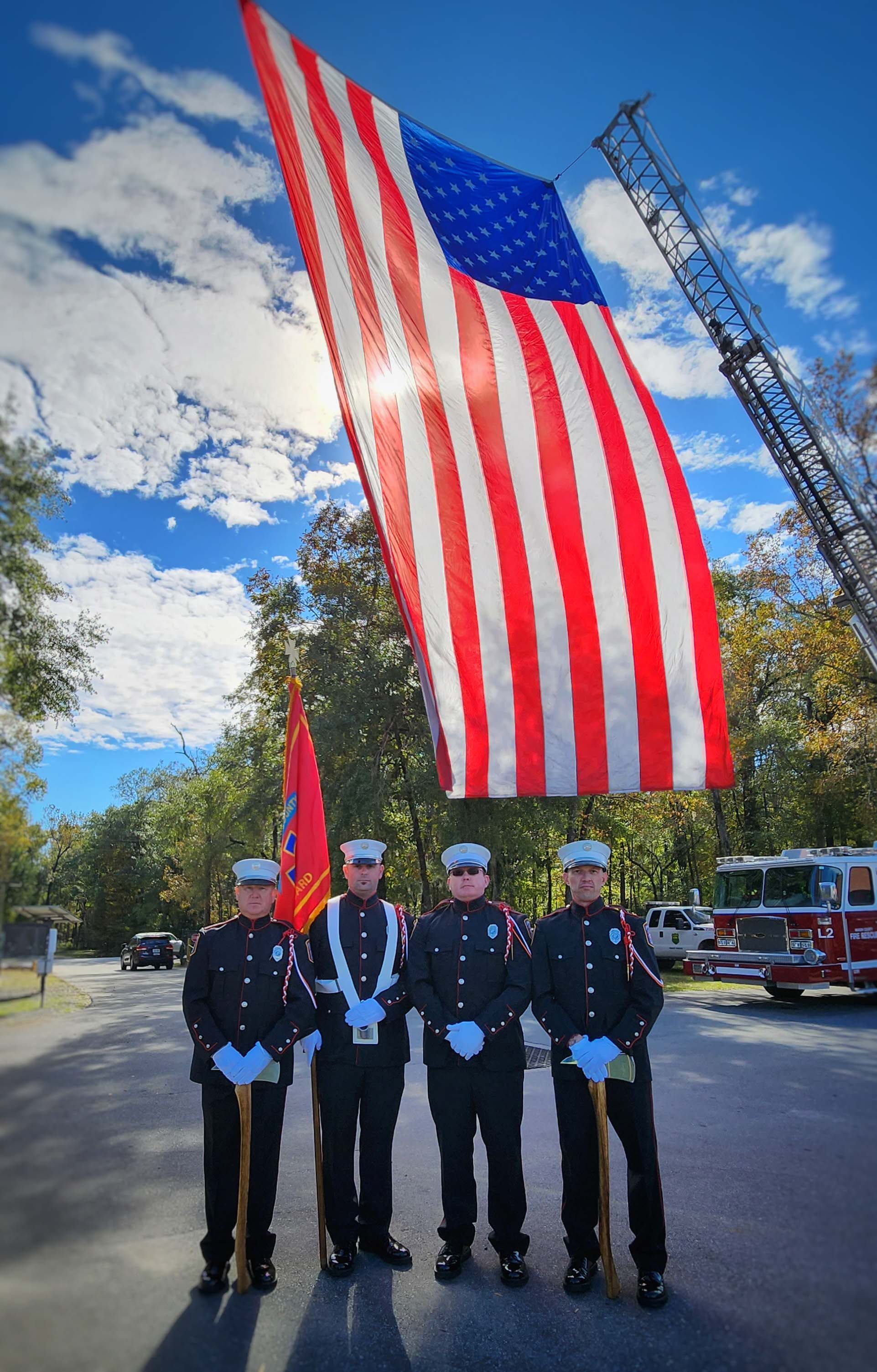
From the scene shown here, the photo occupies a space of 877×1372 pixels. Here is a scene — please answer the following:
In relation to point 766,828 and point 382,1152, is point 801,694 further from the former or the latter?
point 382,1152

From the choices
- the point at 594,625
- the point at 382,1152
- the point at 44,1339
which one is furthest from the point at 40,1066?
the point at 594,625

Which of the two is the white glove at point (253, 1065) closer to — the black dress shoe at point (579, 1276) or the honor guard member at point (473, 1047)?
the honor guard member at point (473, 1047)

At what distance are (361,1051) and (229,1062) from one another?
712 millimetres

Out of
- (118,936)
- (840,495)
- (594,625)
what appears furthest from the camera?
(594,625)

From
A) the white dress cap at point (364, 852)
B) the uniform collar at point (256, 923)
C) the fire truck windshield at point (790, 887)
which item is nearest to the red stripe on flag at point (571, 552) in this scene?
the white dress cap at point (364, 852)

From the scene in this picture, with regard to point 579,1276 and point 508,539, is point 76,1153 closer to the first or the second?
point 579,1276

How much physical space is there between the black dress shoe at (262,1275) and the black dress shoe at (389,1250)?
1.63ft

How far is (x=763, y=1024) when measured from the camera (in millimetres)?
9750

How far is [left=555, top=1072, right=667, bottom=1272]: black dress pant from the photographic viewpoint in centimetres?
313

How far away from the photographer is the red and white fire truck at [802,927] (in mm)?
11578

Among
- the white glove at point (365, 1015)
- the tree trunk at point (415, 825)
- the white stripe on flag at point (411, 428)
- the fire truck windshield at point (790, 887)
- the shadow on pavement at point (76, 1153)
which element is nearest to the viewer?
the shadow on pavement at point (76, 1153)

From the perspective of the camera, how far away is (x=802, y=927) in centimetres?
1181

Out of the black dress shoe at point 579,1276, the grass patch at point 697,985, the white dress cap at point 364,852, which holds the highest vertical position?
the white dress cap at point 364,852

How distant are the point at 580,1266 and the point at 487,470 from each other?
13.2 ft
